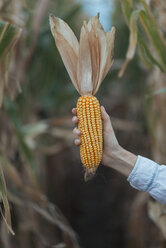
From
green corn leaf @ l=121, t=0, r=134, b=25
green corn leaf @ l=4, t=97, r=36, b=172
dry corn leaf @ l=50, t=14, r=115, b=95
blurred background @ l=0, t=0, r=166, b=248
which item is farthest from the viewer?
green corn leaf @ l=4, t=97, r=36, b=172

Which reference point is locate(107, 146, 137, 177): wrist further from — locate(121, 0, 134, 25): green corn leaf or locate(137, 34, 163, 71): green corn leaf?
locate(121, 0, 134, 25): green corn leaf

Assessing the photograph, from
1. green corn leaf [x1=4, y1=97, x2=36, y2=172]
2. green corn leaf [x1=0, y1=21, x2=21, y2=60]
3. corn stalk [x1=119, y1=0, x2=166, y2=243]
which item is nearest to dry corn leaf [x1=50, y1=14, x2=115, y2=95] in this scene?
corn stalk [x1=119, y1=0, x2=166, y2=243]

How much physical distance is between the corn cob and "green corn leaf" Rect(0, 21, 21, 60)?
249mm

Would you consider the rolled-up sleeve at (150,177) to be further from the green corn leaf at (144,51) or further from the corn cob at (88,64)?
the green corn leaf at (144,51)

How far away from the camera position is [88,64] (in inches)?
32.1

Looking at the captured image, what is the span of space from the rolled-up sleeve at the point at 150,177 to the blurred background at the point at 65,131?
0.33 feet

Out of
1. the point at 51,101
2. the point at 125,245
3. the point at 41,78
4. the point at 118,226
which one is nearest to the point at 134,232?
the point at 125,245

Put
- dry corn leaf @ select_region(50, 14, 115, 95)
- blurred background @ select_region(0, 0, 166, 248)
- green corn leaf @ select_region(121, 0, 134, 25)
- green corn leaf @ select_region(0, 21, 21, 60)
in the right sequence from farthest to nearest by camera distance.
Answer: blurred background @ select_region(0, 0, 166, 248), green corn leaf @ select_region(121, 0, 134, 25), green corn leaf @ select_region(0, 21, 21, 60), dry corn leaf @ select_region(50, 14, 115, 95)

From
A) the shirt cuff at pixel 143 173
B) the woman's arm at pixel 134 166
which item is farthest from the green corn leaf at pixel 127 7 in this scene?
the shirt cuff at pixel 143 173

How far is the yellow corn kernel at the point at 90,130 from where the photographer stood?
79 cm

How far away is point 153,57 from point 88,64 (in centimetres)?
40

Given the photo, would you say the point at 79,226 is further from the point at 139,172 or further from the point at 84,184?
the point at 139,172

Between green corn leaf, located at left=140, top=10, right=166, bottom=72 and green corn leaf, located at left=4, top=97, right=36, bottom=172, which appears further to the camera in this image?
green corn leaf, located at left=4, top=97, right=36, bottom=172

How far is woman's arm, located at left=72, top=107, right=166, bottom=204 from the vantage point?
83 cm
